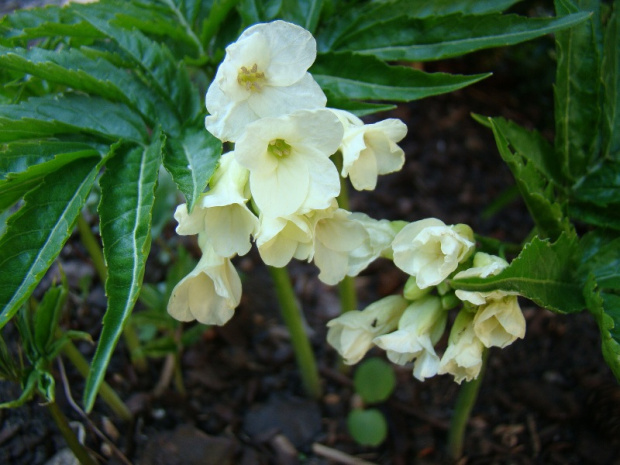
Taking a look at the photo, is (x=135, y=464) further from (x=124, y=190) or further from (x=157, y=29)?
(x=157, y=29)

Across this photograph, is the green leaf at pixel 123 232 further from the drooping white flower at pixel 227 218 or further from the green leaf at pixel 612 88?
the green leaf at pixel 612 88

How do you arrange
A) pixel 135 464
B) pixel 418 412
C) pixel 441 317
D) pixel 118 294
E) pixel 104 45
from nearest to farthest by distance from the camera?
pixel 118 294
pixel 441 317
pixel 104 45
pixel 135 464
pixel 418 412

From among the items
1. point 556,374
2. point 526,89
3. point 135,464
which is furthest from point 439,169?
point 135,464

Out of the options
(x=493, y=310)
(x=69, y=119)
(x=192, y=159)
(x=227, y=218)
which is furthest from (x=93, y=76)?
(x=493, y=310)

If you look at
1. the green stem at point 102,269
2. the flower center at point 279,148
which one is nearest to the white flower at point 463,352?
the flower center at point 279,148

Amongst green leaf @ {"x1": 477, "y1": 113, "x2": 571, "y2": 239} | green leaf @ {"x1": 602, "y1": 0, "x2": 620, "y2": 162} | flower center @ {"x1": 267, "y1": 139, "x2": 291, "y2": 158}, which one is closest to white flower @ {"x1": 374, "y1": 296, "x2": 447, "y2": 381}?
green leaf @ {"x1": 477, "y1": 113, "x2": 571, "y2": 239}

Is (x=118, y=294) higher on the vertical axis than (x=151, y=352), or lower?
higher
